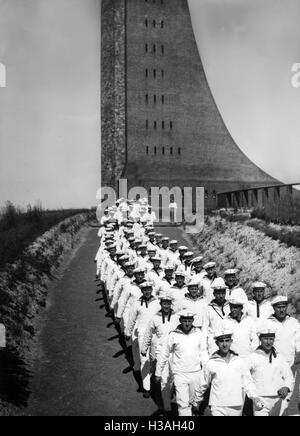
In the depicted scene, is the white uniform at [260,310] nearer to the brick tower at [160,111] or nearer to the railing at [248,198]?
the railing at [248,198]

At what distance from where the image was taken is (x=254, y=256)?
13148 millimetres

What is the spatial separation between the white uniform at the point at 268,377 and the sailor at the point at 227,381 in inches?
6.4

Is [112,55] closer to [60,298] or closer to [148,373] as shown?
[60,298]

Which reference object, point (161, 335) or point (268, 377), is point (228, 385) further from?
point (161, 335)

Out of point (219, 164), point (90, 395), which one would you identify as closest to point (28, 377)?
point (90, 395)

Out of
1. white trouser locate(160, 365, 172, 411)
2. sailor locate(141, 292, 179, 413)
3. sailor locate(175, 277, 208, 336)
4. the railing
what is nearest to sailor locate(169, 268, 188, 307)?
sailor locate(175, 277, 208, 336)

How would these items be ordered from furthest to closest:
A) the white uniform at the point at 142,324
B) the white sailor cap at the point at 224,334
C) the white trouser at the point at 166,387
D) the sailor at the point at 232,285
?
the sailor at the point at 232,285 → the white uniform at the point at 142,324 → the white trouser at the point at 166,387 → the white sailor cap at the point at 224,334

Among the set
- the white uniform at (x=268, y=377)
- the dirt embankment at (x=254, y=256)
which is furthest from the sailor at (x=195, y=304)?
the dirt embankment at (x=254, y=256)

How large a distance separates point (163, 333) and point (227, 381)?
69.0 inches

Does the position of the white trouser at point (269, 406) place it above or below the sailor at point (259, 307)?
below

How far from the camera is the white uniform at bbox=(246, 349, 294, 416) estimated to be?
5.07 m

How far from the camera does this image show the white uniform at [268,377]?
5070 mm

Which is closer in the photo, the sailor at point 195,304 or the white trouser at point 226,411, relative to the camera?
the white trouser at point 226,411
